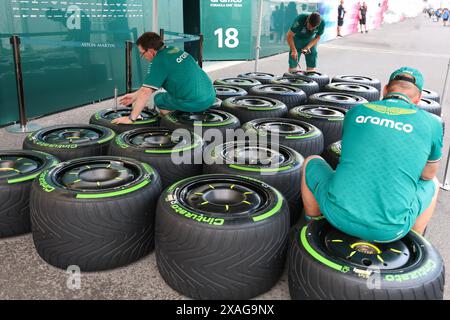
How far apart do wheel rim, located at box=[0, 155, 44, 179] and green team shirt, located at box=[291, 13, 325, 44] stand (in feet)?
16.2

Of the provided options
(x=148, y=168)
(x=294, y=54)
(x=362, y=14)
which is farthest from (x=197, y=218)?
(x=362, y=14)

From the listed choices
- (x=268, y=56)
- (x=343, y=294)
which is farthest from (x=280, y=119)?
(x=268, y=56)

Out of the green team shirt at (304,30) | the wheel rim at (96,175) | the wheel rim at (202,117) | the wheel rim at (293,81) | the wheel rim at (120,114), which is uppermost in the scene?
the green team shirt at (304,30)

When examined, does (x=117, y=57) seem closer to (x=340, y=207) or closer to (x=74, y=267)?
(x=74, y=267)

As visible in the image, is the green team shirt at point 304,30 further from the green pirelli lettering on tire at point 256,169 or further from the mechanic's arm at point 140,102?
the green pirelli lettering on tire at point 256,169

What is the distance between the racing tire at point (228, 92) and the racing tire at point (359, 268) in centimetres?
270

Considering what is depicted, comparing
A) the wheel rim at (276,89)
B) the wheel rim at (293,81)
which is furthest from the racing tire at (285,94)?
the wheel rim at (293,81)

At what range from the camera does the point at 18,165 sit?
264 cm

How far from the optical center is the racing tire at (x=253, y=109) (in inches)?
148

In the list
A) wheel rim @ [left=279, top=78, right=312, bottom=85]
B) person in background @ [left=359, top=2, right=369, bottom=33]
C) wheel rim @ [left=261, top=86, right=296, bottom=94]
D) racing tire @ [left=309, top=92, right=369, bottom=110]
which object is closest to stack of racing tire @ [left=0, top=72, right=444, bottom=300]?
racing tire @ [left=309, top=92, right=369, bottom=110]

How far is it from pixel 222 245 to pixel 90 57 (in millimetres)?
4642

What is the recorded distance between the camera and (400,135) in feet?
5.94

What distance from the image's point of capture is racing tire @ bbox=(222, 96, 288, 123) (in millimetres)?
3766

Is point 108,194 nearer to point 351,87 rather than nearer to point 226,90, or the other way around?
point 226,90
